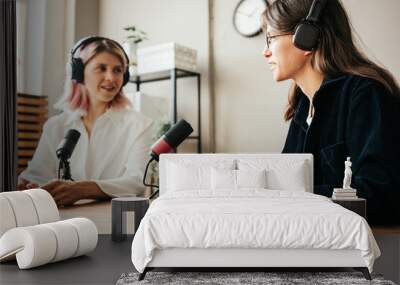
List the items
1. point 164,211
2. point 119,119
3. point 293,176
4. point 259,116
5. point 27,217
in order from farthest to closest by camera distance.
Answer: point 119,119
point 259,116
point 293,176
point 27,217
point 164,211

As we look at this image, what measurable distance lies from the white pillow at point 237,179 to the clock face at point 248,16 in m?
1.30

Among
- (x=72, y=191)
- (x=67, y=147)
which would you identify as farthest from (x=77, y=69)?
(x=72, y=191)

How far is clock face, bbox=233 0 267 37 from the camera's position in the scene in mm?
4637

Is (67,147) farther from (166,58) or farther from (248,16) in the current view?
(248,16)

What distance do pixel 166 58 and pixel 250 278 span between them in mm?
2482

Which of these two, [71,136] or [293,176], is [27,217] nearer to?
[71,136]

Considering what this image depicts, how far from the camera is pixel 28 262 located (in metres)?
3.23

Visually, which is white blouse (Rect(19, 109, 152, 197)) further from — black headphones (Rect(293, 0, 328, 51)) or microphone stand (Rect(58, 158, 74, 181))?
black headphones (Rect(293, 0, 328, 51))

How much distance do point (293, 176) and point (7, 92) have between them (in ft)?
8.76

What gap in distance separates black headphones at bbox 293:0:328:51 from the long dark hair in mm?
48

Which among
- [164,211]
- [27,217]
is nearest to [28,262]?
[27,217]

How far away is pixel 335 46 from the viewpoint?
4367mm

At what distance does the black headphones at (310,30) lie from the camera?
14.3ft

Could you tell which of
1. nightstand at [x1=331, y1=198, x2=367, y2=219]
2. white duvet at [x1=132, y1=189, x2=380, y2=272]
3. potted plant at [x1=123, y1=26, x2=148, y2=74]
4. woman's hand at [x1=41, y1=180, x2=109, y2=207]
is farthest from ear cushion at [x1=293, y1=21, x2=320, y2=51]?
woman's hand at [x1=41, y1=180, x2=109, y2=207]
